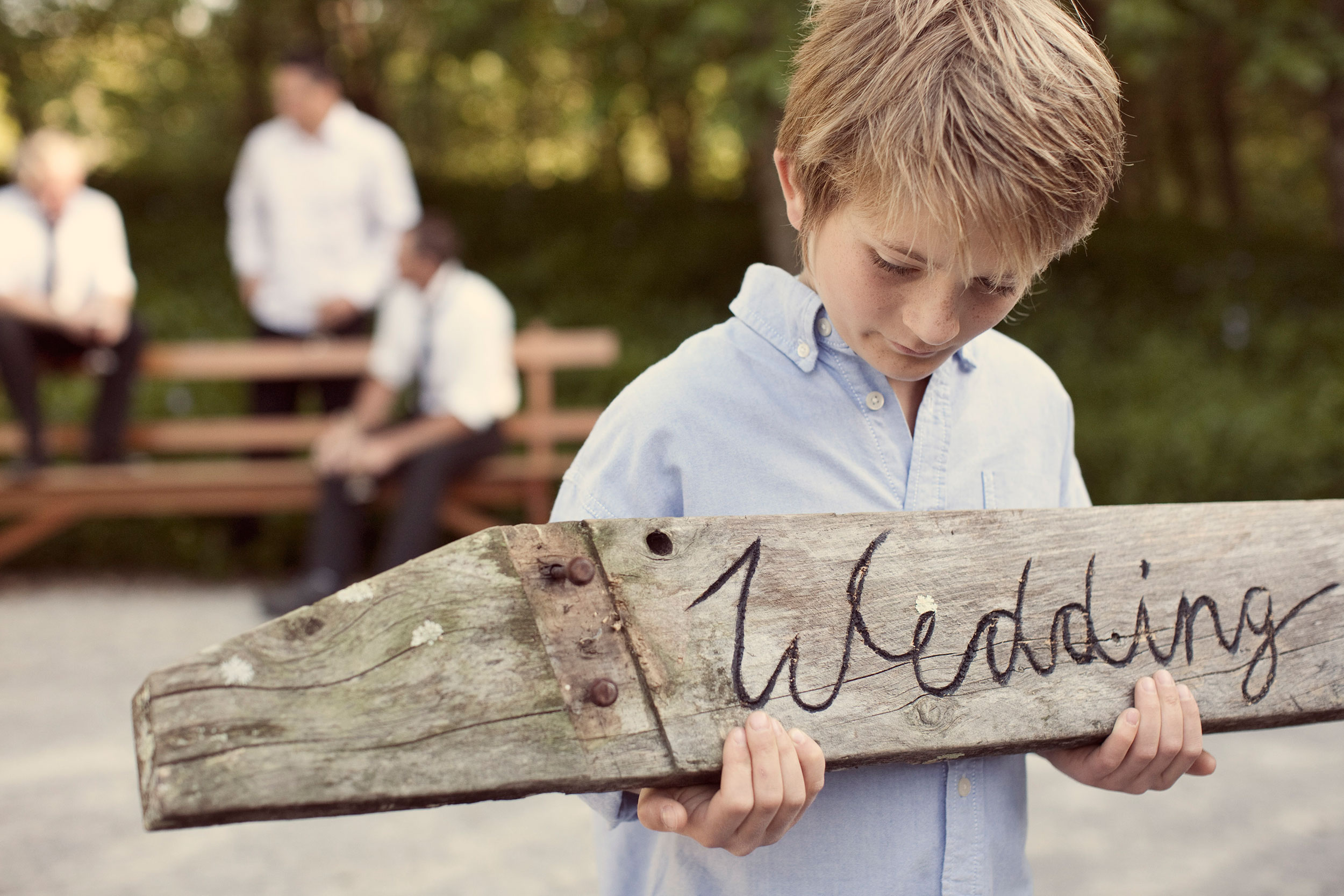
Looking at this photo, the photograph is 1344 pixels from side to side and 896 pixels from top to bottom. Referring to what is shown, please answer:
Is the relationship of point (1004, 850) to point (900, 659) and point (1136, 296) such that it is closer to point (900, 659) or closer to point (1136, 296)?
point (900, 659)

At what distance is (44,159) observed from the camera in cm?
552

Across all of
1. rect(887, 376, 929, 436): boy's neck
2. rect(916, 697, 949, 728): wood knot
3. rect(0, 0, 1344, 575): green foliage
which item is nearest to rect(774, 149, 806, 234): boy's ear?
rect(887, 376, 929, 436): boy's neck

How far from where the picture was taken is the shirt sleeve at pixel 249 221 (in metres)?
6.02

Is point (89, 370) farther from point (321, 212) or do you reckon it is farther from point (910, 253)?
point (910, 253)

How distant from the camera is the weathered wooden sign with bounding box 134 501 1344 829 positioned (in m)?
0.98

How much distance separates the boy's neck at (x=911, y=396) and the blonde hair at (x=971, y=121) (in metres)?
0.26

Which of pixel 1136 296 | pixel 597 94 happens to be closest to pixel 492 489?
pixel 597 94

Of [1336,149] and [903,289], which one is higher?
[903,289]

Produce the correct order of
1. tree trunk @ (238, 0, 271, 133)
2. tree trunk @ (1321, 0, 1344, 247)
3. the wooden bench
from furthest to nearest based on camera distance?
1. tree trunk @ (238, 0, 271, 133)
2. tree trunk @ (1321, 0, 1344, 247)
3. the wooden bench

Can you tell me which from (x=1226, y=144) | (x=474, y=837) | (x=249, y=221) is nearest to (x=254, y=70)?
(x=249, y=221)

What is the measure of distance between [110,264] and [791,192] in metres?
5.32

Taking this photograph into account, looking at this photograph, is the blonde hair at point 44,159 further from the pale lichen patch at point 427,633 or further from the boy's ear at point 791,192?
the pale lichen patch at point 427,633

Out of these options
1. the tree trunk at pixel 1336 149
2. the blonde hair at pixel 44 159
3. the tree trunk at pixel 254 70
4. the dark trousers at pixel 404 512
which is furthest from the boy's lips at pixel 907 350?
the tree trunk at pixel 254 70

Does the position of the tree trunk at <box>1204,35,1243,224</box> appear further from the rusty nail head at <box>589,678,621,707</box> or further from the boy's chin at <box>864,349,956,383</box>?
the rusty nail head at <box>589,678,621,707</box>
